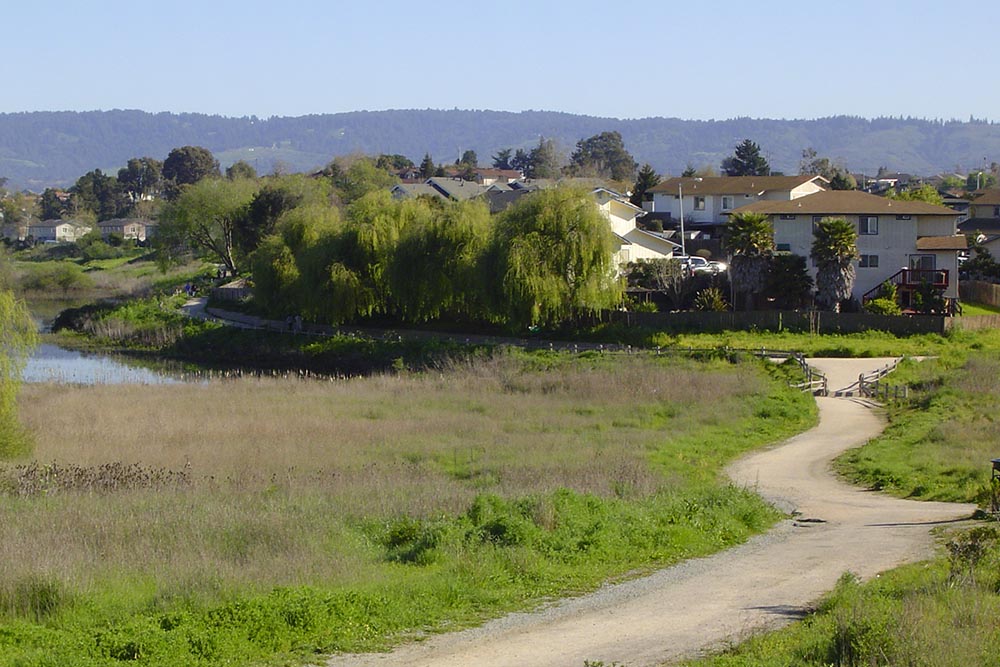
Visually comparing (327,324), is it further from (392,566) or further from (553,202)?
(392,566)

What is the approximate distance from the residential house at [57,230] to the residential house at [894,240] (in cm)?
13159

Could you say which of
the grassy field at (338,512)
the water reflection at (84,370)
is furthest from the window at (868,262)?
the water reflection at (84,370)

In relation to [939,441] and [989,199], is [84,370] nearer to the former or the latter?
[939,441]

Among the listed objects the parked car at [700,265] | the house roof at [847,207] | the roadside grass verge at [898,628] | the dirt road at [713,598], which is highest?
the house roof at [847,207]

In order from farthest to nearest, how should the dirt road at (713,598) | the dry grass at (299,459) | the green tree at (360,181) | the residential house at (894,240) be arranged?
the green tree at (360,181), the residential house at (894,240), the dry grass at (299,459), the dirt road at (713,598)

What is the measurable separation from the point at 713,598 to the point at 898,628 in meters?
3.95

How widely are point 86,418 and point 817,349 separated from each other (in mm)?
30038

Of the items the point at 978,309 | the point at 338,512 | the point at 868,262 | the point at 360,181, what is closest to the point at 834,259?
the point at 868,262

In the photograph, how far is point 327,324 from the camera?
69.9 m

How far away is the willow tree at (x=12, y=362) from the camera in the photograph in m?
30.0

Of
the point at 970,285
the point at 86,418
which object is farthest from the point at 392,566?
the point at 970,285

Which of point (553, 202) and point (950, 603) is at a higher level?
point (553, 202)

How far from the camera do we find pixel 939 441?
1213 inches

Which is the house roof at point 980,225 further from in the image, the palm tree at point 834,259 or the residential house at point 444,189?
the residential house at point 444,189
